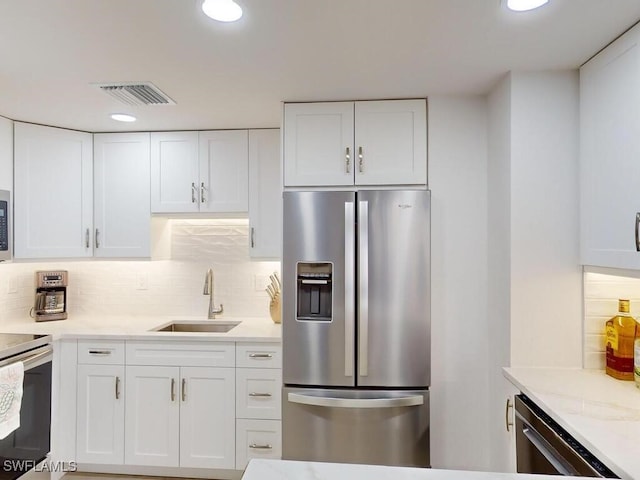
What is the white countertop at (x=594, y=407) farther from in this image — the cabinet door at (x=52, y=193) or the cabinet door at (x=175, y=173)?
the cabinet door at (x=52, y=193)

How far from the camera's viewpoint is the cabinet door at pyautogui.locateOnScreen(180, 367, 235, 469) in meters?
2.50

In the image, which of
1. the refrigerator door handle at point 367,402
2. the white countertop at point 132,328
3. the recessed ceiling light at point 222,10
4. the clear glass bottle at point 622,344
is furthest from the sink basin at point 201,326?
the clear glass bottle at point 622,344

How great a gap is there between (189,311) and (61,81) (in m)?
1.81

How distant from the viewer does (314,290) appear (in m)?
2.27

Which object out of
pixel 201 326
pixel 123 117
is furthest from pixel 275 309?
pixel 123 117

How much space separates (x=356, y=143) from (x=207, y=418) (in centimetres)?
190

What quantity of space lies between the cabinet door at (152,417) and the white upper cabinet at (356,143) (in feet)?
4.84

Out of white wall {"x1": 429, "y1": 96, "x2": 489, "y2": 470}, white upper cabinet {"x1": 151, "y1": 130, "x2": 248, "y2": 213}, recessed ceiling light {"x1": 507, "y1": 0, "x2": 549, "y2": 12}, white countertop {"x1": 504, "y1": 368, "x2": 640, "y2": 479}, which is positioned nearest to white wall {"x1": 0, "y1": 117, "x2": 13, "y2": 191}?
white upper cabinet {"x1": 151, "y1": 130, "x2": 248, "y2": 213}

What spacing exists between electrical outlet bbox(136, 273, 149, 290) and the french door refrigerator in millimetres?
1620

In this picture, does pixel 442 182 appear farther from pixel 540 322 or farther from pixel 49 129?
pixel 49 129

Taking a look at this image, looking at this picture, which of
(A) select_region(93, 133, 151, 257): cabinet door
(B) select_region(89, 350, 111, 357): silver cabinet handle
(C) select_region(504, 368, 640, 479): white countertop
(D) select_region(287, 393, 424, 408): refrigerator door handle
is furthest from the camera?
(A) select_region(93, 133, 151, 257): cabinet door

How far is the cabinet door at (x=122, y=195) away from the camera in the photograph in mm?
2975

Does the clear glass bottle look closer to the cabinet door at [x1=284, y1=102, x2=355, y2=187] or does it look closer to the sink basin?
the cabinet door at [x1=284, y1=102, x2=355, y2=187]

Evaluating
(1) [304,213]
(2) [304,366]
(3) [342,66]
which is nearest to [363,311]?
(2) [304,366]
